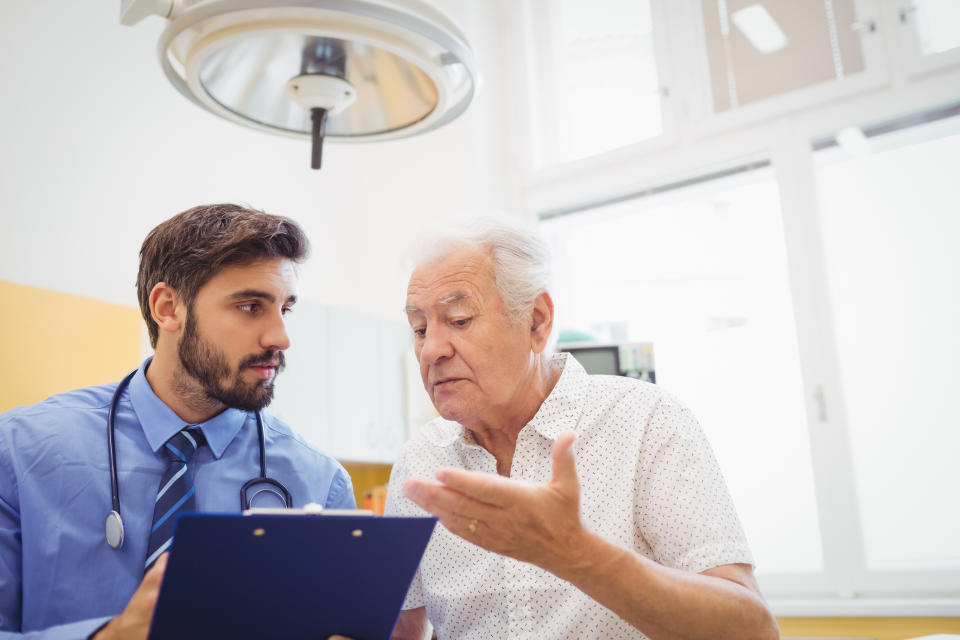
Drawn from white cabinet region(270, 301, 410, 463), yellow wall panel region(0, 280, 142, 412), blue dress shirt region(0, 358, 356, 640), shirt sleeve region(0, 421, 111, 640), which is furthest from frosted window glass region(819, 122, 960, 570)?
shirt sleeve region(0, 421, 111, 640)

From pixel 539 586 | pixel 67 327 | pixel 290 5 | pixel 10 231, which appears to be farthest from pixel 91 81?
pixel 539 586

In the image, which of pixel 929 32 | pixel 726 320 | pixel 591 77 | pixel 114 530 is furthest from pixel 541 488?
pixel 591 77

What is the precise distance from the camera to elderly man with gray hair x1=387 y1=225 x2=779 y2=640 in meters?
0.94

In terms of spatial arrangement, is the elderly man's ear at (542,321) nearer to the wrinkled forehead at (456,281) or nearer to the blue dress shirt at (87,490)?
the wrinkled forehead at (456,281)

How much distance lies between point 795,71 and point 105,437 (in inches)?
131

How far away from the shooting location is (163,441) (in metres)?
1.42

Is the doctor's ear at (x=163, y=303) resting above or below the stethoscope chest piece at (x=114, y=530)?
above

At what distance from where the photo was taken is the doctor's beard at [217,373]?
1.51 meters

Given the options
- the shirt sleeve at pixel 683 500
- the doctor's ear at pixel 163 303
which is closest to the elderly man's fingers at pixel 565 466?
the shirt sleeve at pixel 683 500

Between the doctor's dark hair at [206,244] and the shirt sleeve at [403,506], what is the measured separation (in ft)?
1.69

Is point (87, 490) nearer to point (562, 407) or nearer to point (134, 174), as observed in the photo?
point (562, 407)

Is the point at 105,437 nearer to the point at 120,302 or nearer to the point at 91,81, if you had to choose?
the point at 120,302

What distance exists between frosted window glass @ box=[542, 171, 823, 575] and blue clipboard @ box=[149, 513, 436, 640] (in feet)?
8.95

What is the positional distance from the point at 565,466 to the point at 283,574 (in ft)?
1.20
